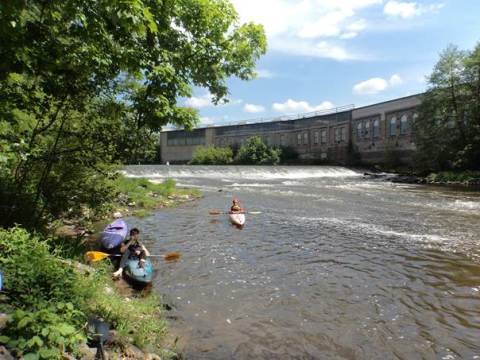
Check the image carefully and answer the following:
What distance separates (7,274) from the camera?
4000mm

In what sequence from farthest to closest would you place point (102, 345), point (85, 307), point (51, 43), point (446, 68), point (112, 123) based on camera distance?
point (446, 68)
point (112, 123)
point (51, 43)
point (85, 307)
point (102, 345)

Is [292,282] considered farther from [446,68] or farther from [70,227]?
[446,68]

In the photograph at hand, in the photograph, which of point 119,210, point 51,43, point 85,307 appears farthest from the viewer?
point 119,210

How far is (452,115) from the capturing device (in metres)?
35.8

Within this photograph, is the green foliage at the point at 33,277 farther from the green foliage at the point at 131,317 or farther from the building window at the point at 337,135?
the building window at the point at 337,135

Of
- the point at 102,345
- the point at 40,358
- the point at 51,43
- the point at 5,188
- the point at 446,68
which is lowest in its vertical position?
the point at 102,345

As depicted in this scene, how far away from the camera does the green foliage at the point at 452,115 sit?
113ft

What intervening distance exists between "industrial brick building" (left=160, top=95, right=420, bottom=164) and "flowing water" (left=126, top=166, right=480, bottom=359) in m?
33.0

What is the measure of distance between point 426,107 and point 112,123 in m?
35.7

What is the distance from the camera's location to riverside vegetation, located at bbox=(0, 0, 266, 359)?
3695 millimetres

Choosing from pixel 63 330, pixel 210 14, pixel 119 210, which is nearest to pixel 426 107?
pixel 119 210

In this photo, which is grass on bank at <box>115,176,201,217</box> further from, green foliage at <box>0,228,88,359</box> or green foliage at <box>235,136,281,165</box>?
green foliage at <box>235,136,281,165</box>

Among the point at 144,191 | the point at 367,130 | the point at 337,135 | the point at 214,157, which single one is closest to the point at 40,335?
the point at 144,191

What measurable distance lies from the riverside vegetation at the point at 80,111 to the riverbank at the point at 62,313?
0.02 meters
